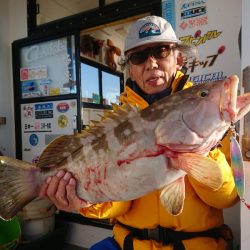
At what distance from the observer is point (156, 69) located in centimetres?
169

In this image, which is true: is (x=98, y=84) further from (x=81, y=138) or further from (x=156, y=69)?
(x=81, y=138)

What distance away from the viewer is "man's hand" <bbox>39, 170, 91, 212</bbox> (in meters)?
1.46

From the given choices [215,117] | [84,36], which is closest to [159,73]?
[215,117]

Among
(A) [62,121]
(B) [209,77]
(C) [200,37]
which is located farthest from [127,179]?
(A) [62,121]

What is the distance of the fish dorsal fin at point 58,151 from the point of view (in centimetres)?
152

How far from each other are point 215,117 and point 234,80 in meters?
0.16

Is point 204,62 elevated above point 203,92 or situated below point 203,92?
above

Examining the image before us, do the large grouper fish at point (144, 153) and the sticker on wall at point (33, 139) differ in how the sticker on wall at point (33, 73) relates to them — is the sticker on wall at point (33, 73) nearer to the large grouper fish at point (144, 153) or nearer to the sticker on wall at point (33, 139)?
the sticker on wall at point (33, 139)

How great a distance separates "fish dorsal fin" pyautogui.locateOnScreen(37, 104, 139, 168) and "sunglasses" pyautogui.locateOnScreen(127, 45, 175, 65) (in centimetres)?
47

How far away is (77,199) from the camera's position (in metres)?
1.49

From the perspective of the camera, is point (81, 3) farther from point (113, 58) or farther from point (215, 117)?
point (215, 117)

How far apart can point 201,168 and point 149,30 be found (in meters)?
0.96

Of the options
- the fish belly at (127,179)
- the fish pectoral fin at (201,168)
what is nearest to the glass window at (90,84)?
the fish belly at (127,179)

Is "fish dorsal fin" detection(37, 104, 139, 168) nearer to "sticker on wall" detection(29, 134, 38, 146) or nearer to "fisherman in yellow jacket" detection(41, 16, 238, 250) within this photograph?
"fisherman in yellow jacket" detection(41, 16, 238, 250)
